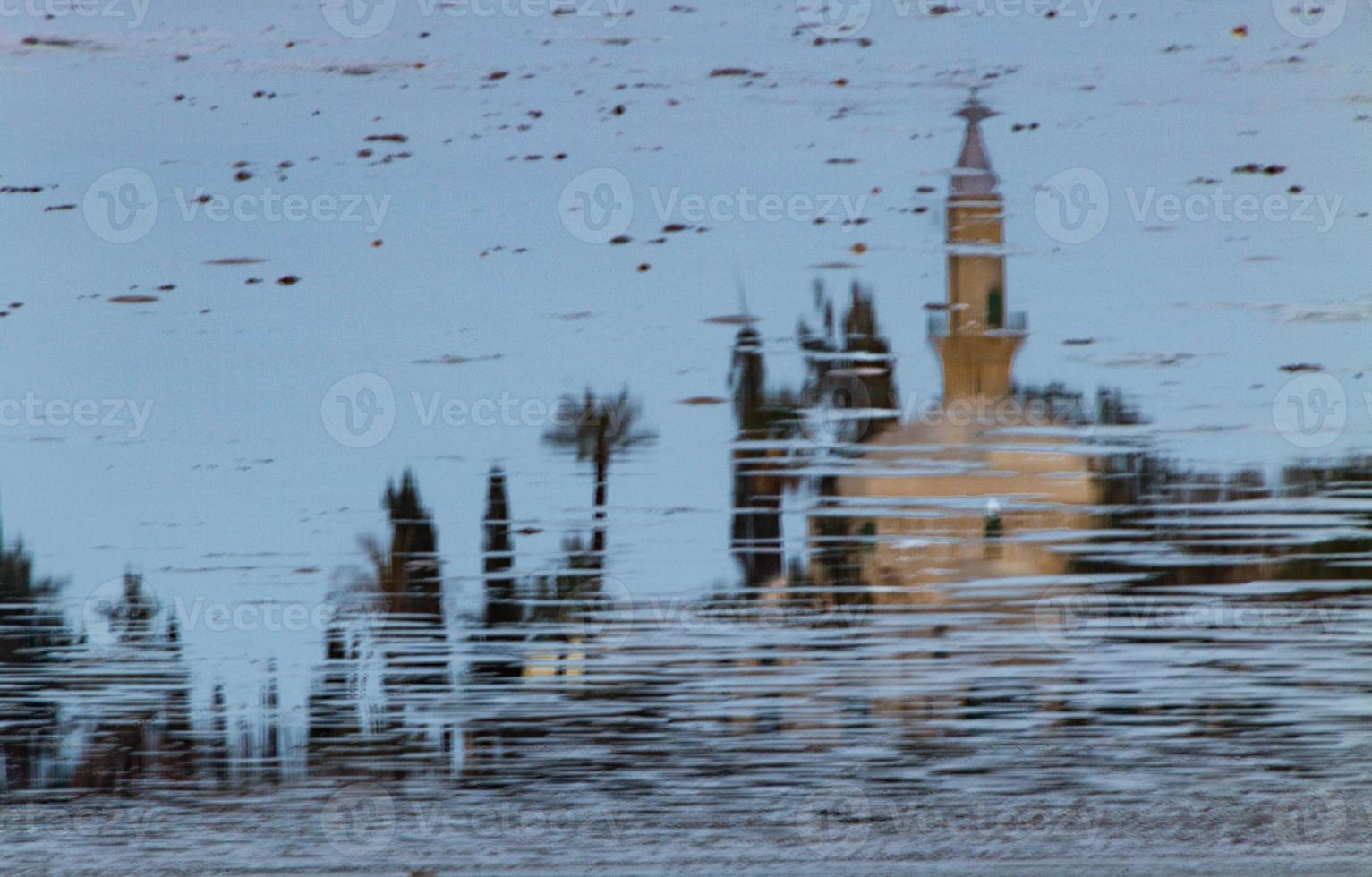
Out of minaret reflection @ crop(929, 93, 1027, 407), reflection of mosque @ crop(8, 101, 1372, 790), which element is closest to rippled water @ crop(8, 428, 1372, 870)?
reflection of mosque @ crop(8, 101, 1372, 790)

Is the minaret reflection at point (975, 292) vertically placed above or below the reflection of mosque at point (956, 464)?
above

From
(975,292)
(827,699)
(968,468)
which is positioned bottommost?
(827,699)

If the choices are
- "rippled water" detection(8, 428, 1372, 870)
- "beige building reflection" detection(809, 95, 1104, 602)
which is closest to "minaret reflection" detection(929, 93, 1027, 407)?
"beige building reflection" detection(809, 95, 1104, 602)

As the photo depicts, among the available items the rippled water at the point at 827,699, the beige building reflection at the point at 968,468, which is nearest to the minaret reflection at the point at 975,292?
the beige building reflection at the point at 968,468

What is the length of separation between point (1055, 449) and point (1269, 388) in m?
0.51

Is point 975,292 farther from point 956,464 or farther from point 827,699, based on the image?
point 827,699

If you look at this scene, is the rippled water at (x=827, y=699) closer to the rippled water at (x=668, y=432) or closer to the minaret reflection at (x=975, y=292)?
the rippled water at (x=668, y=432)

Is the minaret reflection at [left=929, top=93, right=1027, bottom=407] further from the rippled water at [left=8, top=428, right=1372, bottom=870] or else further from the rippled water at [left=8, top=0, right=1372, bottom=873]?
the rippled water at [left=8, top=428, right=1372, bottom=870]

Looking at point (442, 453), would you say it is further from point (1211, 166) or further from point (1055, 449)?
point (1211, 166)

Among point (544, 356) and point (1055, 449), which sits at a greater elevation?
point (544, 356)

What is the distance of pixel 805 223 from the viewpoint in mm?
2111

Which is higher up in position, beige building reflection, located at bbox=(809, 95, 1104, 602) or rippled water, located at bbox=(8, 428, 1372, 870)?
beige building reflection, located at bbox=(809, 95, 1104, 602)

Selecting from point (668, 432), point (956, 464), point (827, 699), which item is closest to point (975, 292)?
point (956, 464)

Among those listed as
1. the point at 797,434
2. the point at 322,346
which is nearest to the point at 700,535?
the point at 797,434
